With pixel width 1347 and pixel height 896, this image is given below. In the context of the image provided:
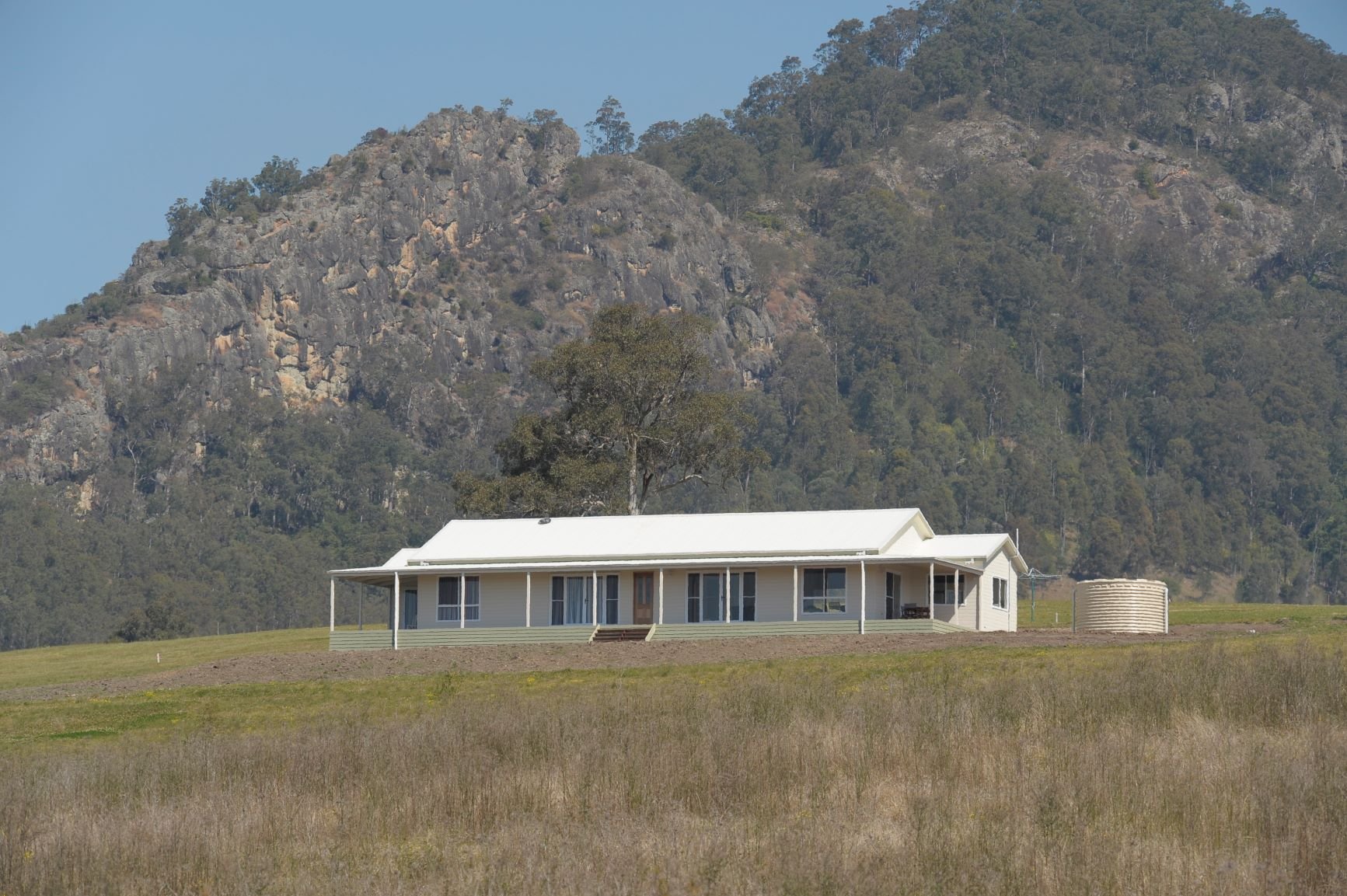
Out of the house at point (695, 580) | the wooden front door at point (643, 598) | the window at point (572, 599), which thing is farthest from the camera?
the window at point (572, 599)

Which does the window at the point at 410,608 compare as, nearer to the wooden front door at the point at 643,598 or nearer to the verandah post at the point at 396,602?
the verandah post at the point at 396,602

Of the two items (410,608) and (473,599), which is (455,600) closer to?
(473,599)

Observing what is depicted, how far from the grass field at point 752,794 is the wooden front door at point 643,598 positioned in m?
21.4

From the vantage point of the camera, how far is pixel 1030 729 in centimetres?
2100

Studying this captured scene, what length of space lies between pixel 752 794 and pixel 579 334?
15377 cm

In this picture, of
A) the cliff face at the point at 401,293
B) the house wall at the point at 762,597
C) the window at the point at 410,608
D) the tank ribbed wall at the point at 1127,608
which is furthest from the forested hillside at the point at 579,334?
the tank ribbed wall at the point at 1127,608

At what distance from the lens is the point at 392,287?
178 metres

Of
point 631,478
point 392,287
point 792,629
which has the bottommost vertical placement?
point 792,629

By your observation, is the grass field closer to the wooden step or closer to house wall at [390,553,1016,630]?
the wooden step

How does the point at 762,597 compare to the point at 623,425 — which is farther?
the point at 623,425

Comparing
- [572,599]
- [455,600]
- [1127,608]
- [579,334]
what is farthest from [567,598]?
[579,334]

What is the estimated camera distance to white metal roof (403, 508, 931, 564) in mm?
47406

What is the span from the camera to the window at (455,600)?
1937 inches

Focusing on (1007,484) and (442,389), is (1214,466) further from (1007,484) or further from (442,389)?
(442,389)
